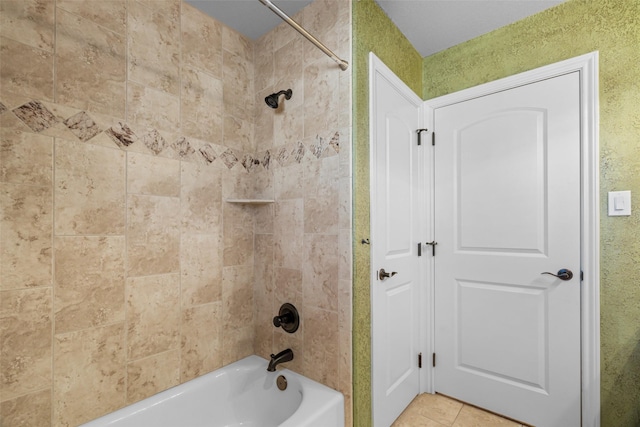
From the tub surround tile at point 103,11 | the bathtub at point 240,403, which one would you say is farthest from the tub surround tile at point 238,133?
the bathtub at point 240,403

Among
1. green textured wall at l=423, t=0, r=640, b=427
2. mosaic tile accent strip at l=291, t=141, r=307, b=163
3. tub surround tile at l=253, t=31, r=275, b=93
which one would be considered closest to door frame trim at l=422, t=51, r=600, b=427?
green textured wall at l=423, t=0, r=640, b=427

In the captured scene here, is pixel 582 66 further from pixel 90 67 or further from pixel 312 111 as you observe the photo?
pixel 90 67

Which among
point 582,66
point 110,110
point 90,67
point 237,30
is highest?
point 237,30

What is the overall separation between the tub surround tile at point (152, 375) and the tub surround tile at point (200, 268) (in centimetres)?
27

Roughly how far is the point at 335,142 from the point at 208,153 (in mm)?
745

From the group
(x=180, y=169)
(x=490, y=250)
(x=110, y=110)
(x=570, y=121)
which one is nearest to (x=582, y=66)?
(x=570, y=121)

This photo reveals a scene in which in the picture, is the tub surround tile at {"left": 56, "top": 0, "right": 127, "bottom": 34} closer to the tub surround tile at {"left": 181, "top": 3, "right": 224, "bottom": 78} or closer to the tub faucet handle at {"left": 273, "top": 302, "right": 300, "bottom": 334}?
the tub surround tile at {"left": 181, "top": 3, "right": 224, "bottom": 78}

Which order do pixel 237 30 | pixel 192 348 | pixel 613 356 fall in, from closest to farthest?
pixel 613 356 → pixel 192 348 → pixel 237 30

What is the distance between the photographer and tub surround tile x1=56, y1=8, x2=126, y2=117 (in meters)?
1.21

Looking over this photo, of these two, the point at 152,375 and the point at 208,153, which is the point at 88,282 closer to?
the point at 152,375

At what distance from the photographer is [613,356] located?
150 centimetres

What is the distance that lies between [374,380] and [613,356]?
1.21 metres

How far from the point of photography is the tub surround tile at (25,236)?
1.08 meters

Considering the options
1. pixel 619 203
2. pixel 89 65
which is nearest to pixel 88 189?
pixel 89 65
